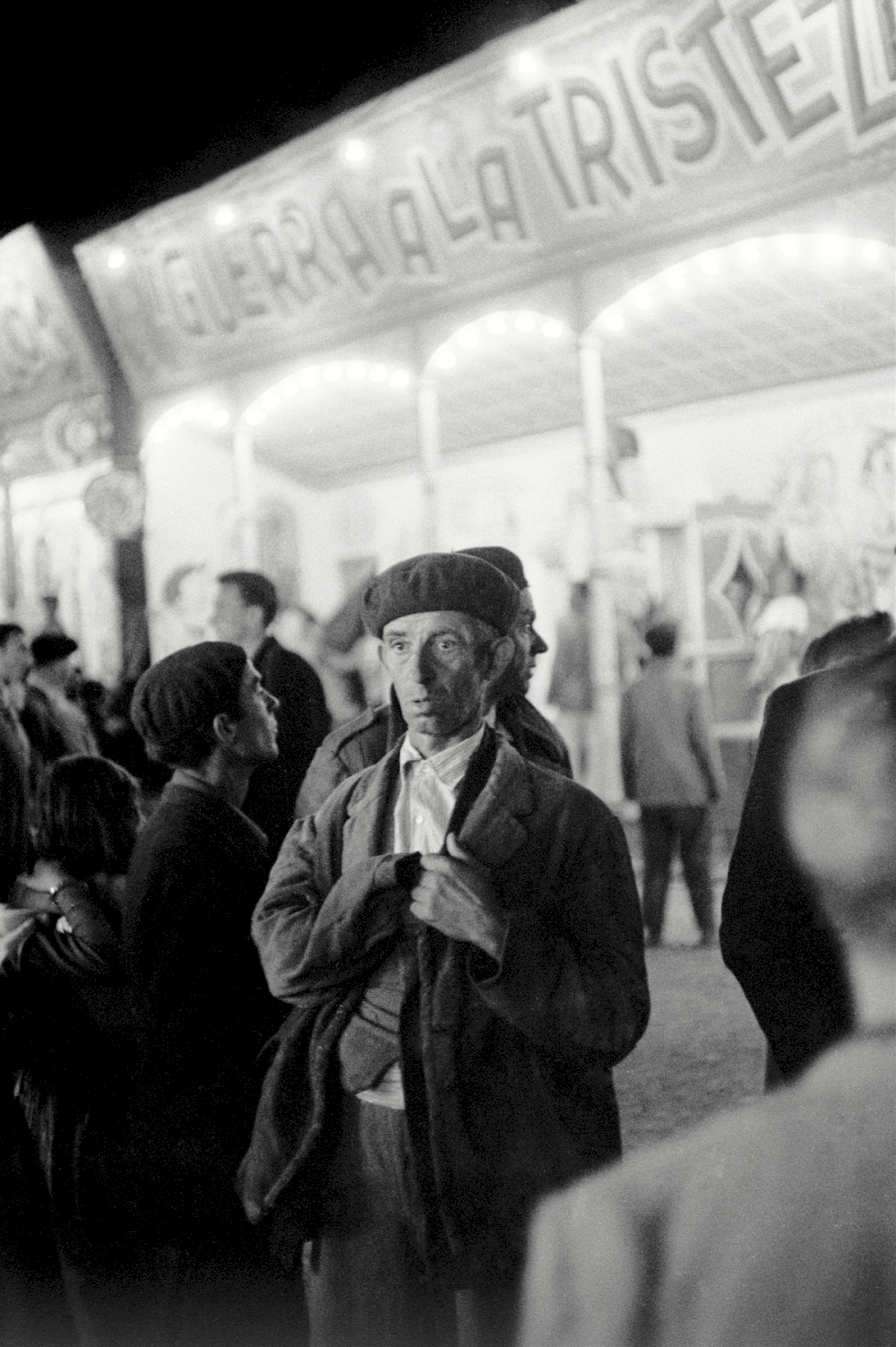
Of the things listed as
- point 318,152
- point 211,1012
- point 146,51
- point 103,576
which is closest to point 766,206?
point 318,152

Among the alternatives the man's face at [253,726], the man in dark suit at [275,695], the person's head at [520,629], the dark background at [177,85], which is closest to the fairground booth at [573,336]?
the dark background at [177,85]

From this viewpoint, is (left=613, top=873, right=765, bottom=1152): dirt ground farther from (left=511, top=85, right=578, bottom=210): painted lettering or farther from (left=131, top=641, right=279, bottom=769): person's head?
(left=511, top=85, right=578, bottom=210): painted lettering

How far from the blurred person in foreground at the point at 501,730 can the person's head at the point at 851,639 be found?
0.53 meters

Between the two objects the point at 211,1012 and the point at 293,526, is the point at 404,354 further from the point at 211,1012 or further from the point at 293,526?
the point at 211,1012

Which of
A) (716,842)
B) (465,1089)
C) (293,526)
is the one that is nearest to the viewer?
(465,1089)

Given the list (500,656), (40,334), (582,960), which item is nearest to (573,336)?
(40,334)

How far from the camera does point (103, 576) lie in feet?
23.0

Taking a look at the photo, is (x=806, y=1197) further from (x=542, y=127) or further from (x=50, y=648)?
(x=50, y=648)

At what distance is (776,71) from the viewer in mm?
4094

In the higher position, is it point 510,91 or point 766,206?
point 510,91

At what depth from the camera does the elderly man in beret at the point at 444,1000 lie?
2.12m

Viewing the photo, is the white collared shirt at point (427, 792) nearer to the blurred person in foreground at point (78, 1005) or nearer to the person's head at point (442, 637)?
the person's head at point (442, 637)

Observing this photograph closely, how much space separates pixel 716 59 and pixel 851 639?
2347mm

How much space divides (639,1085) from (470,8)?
11.9 feet
